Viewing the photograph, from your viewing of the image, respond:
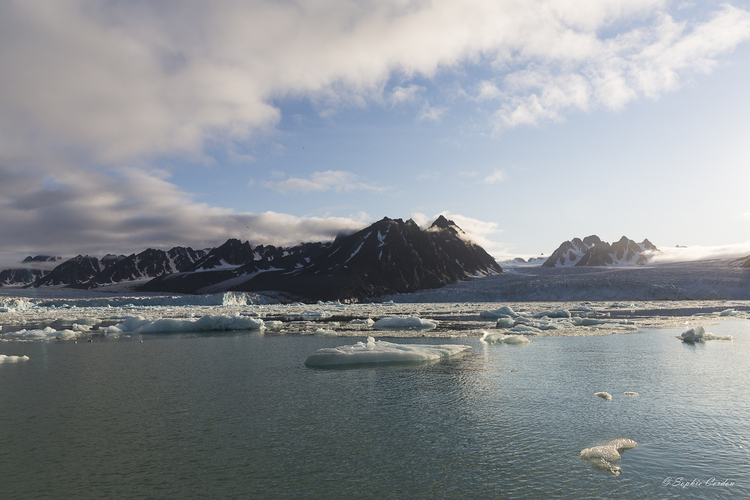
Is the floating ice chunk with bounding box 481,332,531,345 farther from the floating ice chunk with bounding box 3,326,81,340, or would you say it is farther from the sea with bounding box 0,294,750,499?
the floating ice chunk with bounding box 3,326,81,340

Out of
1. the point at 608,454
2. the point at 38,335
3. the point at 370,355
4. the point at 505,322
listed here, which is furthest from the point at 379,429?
the point at 38,335

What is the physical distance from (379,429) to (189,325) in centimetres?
3826

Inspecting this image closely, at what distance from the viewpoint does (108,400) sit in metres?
14.3

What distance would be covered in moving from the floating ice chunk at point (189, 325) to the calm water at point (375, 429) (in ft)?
67.8

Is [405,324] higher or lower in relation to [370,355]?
lower

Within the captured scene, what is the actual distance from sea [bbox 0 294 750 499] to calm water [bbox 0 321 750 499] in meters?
0.05

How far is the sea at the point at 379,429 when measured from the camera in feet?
26.0

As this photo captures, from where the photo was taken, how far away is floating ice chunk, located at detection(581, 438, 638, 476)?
8672 millimetres

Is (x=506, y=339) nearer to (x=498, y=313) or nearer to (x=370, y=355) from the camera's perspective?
(x=370, y=355)

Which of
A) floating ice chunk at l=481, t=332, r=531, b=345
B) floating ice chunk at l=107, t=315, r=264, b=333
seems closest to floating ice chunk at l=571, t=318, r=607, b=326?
floating ice chunk at l=481, t=332, r=531, b=345

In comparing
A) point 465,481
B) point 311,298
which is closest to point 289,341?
point 465,481

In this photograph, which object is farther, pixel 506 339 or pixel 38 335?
pixel 38 335

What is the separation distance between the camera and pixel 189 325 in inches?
1714

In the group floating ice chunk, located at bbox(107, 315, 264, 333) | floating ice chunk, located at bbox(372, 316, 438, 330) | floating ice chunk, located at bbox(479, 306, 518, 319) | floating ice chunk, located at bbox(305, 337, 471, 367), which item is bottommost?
floating ice chunk, located at bbox(479, 306, 518, 319)
